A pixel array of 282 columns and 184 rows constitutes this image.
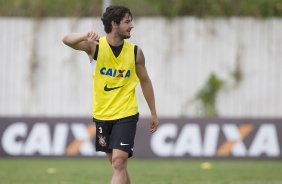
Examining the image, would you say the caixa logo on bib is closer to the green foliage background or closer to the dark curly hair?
the green foliage background

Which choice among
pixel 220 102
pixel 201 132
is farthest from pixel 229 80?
pixel 201 132

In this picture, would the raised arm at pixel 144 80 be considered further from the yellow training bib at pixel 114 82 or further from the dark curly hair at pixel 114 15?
the dark curly hair at pixel 114 15

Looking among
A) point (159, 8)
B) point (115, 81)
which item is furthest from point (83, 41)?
point (159, 8)

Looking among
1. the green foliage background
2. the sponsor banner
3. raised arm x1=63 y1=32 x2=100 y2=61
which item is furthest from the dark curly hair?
the green foliage background

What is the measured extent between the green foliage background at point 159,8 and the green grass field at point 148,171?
5.91m

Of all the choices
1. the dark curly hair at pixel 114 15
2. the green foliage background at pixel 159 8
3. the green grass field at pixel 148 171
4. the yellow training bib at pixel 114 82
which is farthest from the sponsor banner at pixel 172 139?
the dark curly hair at pixel 114 15

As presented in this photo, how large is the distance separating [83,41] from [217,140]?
405 inches

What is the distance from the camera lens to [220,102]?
23.4 m

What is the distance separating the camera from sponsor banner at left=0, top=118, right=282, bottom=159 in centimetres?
1933

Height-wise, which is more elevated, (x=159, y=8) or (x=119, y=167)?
(x=159, y=8)

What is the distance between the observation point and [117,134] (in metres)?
9.66

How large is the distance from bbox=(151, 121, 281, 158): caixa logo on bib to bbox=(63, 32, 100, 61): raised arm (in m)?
9.87

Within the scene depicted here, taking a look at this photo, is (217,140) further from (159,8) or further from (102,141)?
(102,141)

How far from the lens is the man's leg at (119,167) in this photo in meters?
9.34
